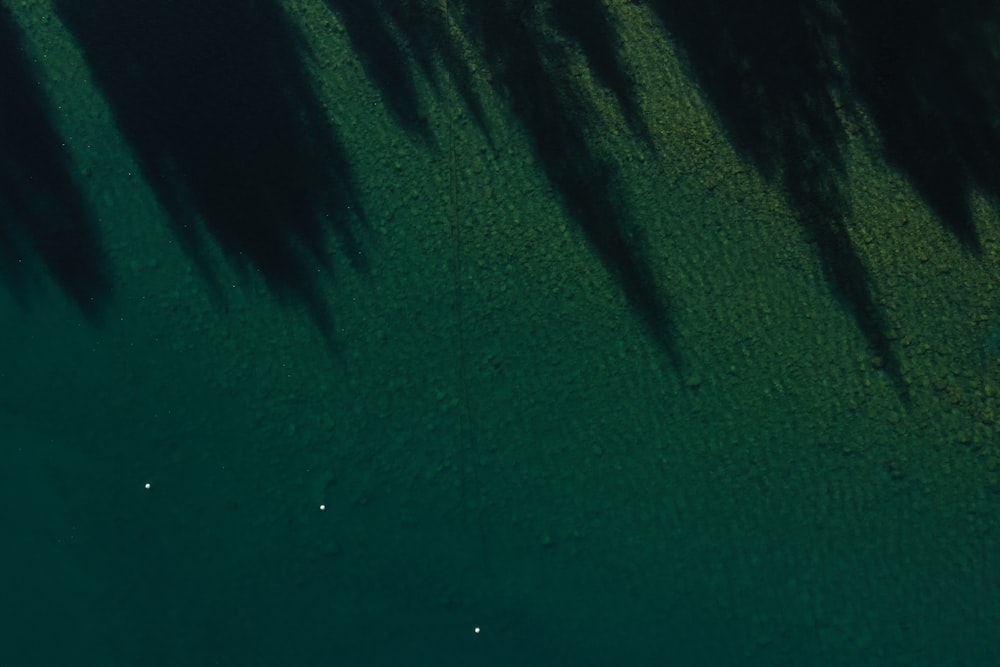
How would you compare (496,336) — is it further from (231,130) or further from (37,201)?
(37,201)

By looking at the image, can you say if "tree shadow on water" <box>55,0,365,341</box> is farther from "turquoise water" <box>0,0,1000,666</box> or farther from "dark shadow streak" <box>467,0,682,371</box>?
"dark shadow streak" <box>467,0,682,371</box>

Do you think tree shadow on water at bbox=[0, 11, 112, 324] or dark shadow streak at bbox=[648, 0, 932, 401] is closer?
dark shadow streak at bbox=[648, 0, 932, 401]

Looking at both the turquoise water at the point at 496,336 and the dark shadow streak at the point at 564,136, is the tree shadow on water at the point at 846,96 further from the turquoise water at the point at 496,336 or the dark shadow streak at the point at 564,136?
the dark shadow streak at the point at 564,136

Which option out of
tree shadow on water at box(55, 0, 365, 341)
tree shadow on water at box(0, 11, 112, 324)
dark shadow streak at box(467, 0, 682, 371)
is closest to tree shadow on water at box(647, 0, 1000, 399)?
dark shadow streak at box(467, 0, 682, 371)

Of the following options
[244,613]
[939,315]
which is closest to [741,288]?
[939,315]

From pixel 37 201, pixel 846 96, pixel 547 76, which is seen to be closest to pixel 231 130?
pixel 37 201

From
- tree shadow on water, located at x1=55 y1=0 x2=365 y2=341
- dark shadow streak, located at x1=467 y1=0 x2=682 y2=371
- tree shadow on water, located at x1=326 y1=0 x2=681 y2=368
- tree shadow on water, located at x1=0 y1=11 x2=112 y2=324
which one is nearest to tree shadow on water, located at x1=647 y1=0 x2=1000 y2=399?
tree shadow on water, located at x1=326 y1=0 x2=681 y2=368

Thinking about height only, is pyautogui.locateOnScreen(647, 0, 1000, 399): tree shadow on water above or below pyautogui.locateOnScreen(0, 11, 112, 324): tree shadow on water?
below

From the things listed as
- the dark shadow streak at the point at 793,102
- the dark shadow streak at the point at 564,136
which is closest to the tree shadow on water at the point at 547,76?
the dark shadow streak at the point at 564,136
